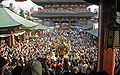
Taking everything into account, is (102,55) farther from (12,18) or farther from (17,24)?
(12,18)

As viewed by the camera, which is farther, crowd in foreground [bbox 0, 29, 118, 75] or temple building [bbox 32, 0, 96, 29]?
temple building [bbox 32, 0, 96, 29]

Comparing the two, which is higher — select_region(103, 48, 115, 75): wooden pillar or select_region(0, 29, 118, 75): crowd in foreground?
select_region(103, 48, 115, 75): wooden pillar

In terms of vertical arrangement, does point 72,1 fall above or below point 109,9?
above

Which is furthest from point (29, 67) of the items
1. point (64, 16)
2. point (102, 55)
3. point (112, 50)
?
point (64, 16)

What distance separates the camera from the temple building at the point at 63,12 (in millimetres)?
35500

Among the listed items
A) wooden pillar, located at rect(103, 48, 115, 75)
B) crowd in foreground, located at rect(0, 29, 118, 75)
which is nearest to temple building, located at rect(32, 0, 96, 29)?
crowd in foreground, located at rect(0, 29, 118, 75)

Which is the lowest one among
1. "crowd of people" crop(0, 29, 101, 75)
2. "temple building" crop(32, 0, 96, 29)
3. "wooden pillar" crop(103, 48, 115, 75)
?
"crowd of people" crop(0, 29, 101, 75)

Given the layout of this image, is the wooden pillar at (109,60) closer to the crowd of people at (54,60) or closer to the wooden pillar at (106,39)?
the wooden pillar at (106,39)

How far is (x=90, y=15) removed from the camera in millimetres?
35875

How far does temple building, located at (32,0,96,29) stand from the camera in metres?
35.5

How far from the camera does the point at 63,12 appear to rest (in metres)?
36.2

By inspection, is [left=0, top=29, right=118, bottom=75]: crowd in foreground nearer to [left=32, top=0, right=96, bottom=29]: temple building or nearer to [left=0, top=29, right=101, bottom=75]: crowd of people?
[left=0, top=29, right=101, bottom=75]: crowd of people

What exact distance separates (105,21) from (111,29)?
0.51 meters

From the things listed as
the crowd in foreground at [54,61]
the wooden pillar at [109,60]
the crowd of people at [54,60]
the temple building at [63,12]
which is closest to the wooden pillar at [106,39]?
the wooden pillar at [109,60]
